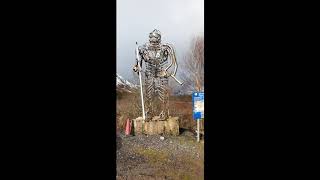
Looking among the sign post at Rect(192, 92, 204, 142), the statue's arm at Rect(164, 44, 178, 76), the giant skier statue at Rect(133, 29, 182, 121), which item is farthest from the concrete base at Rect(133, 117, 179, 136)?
the statue's arm at Rect(164, 44, 178, 76)

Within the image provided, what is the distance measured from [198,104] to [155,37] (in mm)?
415

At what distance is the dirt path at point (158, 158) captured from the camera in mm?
2195

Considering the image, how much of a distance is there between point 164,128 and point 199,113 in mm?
225

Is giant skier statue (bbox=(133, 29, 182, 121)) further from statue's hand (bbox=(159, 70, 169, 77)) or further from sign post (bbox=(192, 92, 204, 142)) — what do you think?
sign post (bbox=(192, 92, 204, 142))

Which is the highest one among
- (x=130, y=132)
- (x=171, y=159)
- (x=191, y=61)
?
(x=191, y=61)

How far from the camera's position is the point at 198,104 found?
2.25 metres

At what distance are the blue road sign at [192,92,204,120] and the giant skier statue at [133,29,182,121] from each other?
5.8 inches

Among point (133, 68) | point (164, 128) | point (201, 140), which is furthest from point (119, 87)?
point (201, 140)

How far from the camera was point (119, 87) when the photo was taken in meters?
2.21

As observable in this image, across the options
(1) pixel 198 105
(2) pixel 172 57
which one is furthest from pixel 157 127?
(2) pixel 172 57

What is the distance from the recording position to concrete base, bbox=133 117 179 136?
2.30 m

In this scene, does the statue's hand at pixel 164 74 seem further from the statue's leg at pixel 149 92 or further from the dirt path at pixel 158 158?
the dirt path at pixel 158 158
